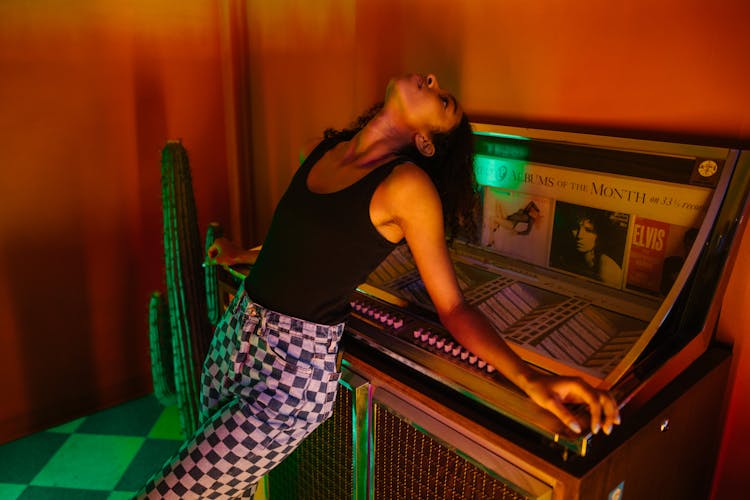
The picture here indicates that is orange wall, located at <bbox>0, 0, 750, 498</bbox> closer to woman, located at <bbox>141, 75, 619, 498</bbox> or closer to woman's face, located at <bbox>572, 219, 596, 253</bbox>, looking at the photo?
woman's face, located at <bbox>572, 219, 596, 253</bbox>

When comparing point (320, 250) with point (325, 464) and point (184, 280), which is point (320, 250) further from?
point (184, 280)

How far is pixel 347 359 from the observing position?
139 centimetres

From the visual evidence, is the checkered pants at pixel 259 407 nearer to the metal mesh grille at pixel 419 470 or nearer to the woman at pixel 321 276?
the woman at pixel 321 276

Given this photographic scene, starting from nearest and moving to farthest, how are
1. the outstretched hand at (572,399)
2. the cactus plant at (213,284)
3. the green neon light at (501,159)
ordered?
the outstretched hand at (572,399) → the green neon light at (501,159) → the cactus plant at (213,284)

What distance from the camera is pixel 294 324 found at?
4.20ft

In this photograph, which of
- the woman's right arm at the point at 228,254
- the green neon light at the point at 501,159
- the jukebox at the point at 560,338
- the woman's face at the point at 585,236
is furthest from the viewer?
the woman's right arm at the point at 228,254

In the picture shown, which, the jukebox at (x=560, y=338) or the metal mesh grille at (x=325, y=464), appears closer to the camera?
the jukebox at (x=560, y=338)

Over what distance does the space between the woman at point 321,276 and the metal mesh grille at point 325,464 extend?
0.15 m

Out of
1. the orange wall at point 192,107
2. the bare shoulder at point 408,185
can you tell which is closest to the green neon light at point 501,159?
the orange wall at point 192,107

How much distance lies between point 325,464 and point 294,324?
472 millimetres

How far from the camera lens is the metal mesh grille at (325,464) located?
1.47m

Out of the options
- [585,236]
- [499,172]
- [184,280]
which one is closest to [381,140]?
[499,172]

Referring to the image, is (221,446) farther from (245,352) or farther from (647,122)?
(647,122)

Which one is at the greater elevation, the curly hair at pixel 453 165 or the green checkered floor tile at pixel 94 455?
the curly hair at pixel 453 165
